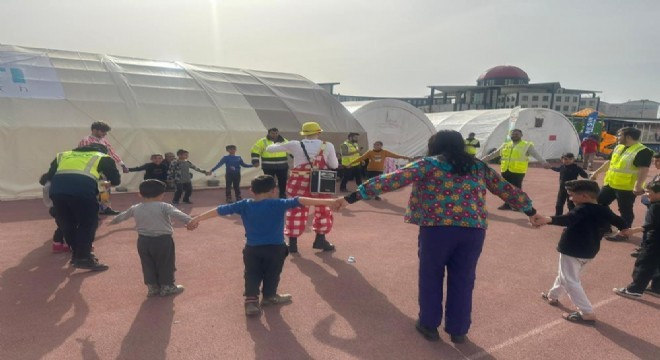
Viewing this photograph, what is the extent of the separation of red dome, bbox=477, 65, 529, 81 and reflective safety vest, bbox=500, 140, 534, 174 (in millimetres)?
59451

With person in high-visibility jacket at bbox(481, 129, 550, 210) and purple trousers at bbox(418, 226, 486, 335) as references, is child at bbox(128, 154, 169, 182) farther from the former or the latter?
purple trousers at bbox(418, 226, 486, 335)

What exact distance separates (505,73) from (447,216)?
2599 inches

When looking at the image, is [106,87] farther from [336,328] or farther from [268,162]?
[336,328]

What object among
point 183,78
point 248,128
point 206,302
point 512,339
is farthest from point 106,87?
point 512,339

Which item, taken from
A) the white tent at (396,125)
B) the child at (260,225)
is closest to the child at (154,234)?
the child at (260,225)

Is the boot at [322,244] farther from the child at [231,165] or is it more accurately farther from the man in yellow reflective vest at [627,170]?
the child at [231,165]

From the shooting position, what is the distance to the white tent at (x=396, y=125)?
17628mm

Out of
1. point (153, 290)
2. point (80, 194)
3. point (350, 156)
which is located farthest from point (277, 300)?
point (350, 156)

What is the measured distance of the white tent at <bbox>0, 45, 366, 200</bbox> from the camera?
9.76m

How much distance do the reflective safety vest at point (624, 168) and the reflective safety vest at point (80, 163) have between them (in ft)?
24.0

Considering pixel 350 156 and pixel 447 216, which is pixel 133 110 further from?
→ pixel 447 216

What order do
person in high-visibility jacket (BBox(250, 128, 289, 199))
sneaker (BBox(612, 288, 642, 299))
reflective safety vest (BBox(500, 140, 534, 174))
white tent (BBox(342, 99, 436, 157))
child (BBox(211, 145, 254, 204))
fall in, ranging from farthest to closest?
white tent (BBox(342, 99, 436, 157)) → child (BBox(211, 145, 254, 204)) → person in high-visibility jacket (BBox(250, 128, 289, 199)) → reflective safety vest (BBox(500, 140, 534, 174)) → sneaker (BBox(612, 288, 642, 299))

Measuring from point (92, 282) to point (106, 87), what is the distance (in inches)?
338

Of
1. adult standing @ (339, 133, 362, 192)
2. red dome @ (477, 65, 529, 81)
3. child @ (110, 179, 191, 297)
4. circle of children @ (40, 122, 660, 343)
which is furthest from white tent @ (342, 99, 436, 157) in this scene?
red dome @ (477, 65, 529, 81)
